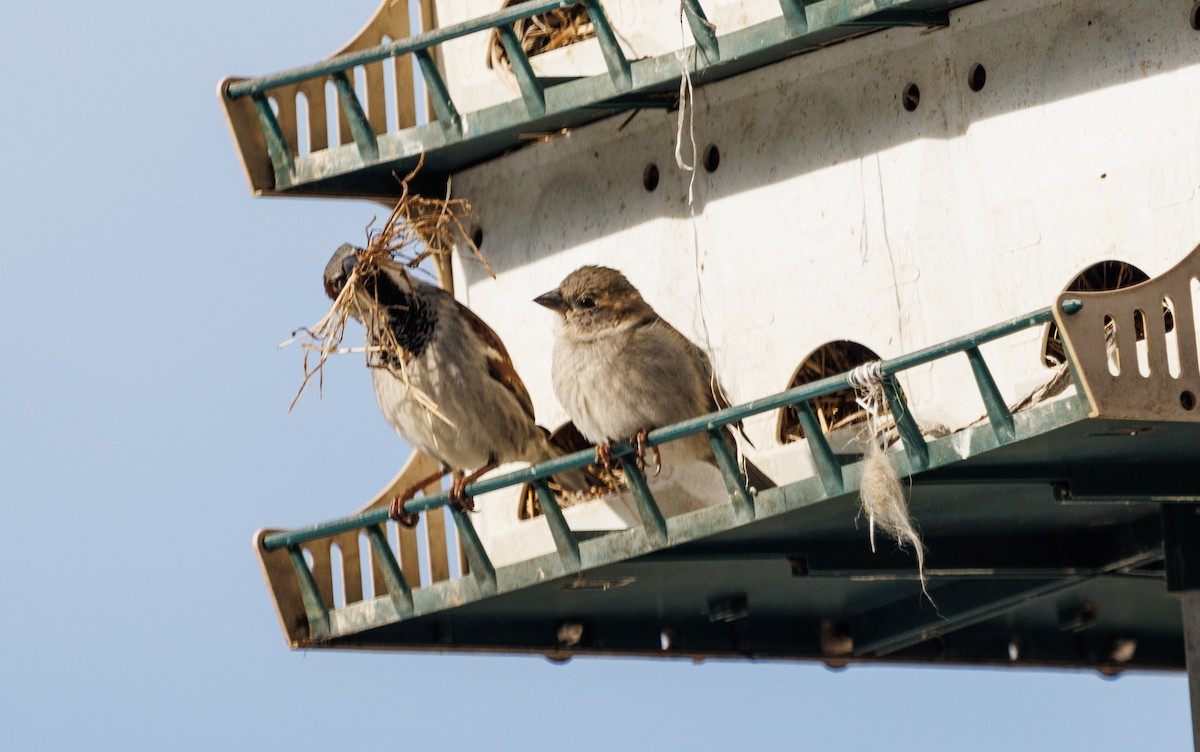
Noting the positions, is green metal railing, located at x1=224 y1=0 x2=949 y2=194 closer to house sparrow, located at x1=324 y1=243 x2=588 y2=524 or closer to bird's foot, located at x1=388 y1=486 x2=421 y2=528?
house sparrow, located at x1=324 y1=243 x2=588 y2=524

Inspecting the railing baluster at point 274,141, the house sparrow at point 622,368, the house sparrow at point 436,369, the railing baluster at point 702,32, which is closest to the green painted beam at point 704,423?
the house sparrow at point 622,368

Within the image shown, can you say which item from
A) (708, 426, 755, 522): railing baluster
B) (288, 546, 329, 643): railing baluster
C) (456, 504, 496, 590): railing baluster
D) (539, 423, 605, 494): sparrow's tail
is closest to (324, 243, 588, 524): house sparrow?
(539, 423, 605, 494): sparrow's tail

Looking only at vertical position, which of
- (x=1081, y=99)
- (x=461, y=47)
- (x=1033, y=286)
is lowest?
(x=1033, y=286)

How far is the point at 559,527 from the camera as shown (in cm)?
1018

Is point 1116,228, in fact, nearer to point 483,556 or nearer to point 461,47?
point 483,556

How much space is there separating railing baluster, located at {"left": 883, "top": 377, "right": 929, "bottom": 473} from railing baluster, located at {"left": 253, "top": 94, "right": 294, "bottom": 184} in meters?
3.90

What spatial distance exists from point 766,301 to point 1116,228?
1.80m

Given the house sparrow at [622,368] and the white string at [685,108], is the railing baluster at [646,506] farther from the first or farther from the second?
the white string at [685,108]

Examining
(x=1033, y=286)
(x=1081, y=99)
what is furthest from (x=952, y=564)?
(x=1081, y=99)

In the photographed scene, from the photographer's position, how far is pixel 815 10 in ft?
32.9

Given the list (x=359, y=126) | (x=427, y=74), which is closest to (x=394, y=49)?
(x=427, y=74)

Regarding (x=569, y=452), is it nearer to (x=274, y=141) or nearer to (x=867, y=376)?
(x=274, y=141)

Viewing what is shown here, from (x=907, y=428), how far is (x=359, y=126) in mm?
3548

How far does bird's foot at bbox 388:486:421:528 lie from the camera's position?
35.2ft
